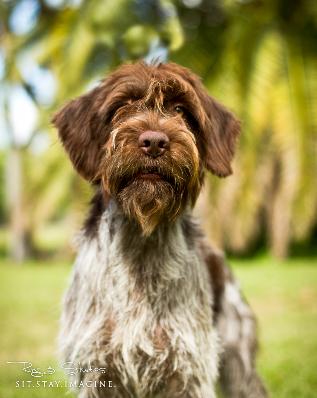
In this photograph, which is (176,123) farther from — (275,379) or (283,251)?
(283,251)

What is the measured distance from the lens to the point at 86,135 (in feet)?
14.4

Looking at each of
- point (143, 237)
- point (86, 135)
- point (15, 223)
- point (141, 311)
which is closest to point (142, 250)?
point (143, 237)

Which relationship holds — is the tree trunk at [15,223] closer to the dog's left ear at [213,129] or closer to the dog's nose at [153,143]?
the dog's left ear at [213,129]

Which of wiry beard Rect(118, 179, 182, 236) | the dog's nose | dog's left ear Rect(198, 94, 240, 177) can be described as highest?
dog's left ear Rect(198, 94, 240, 177)

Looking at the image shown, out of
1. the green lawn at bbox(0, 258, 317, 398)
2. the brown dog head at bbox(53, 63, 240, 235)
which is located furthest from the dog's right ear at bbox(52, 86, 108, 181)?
the green lawn at bbox(0, 258, 317, 398)

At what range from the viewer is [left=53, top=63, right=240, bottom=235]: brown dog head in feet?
12.9

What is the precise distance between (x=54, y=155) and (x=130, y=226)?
32.7ft

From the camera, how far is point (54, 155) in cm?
1417

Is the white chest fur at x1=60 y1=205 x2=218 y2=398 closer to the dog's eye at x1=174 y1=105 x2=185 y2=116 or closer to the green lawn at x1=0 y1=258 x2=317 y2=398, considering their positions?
the dog's eye at x1=174 y1=105 x2=185 y2=116

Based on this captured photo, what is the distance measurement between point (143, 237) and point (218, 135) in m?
0.84

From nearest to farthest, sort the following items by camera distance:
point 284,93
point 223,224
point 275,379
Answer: point 275,379, point 284,93, point 223,224

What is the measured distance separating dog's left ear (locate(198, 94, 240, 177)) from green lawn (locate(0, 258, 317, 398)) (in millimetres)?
1590

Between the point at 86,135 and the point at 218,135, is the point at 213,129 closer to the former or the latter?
the point at 218,135

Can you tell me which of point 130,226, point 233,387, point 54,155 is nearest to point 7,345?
point 233,387
